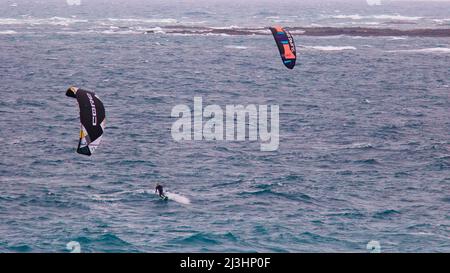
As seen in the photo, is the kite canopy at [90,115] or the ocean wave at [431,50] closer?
the kite canopy at [90,115]

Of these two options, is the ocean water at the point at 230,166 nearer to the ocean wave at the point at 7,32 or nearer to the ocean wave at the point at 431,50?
the ocean wave at the point at 431,50

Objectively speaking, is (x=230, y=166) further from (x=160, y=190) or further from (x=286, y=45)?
(x=160, y=190)

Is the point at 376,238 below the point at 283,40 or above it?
below

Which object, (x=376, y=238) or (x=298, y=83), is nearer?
(x=376, y=238)

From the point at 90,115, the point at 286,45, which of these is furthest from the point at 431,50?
the point at 90,115

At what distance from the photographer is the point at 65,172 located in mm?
52062

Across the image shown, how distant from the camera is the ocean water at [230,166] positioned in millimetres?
39219

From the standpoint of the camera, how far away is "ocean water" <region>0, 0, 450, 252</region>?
39.2 metres

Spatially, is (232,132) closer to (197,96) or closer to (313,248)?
(197,96)

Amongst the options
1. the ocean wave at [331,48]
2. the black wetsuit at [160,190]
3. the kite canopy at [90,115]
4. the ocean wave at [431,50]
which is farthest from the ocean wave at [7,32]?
the kite canopy at [90,115]

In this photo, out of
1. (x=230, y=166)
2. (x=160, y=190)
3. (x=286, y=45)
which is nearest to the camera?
(x=160, y=190)

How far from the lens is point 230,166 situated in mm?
54875
